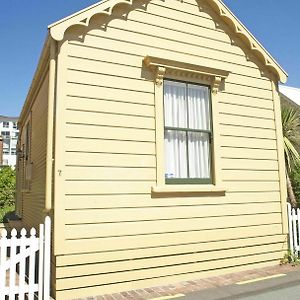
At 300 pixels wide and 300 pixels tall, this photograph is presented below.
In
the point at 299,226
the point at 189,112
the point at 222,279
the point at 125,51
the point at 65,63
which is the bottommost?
the point at 222,279

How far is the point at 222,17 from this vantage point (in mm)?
8820

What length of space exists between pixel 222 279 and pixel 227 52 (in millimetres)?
5195

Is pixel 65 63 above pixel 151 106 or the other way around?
above

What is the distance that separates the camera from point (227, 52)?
29.1 feet

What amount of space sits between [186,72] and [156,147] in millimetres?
1859

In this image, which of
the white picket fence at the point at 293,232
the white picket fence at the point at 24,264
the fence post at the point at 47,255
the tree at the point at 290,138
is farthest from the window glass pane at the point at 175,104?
the tree at the point at 290,138

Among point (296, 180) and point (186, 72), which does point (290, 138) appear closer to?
point (296, 180)

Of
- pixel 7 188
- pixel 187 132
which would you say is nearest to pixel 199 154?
pixel 187 132

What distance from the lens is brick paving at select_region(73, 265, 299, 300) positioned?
641 cm

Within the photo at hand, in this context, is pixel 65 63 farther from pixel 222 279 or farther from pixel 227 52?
pixel 222 279

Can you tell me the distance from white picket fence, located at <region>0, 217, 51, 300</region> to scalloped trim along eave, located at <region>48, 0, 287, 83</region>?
3.41m

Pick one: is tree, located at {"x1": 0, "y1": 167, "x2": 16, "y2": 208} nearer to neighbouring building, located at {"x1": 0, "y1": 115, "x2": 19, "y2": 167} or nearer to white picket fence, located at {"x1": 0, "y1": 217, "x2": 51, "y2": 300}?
white picket fence, located at {"x1": 0, "y1": 217, "x2": 51, "y2": 300}

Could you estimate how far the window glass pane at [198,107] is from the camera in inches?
322

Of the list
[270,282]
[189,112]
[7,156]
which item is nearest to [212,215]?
[270,282]
